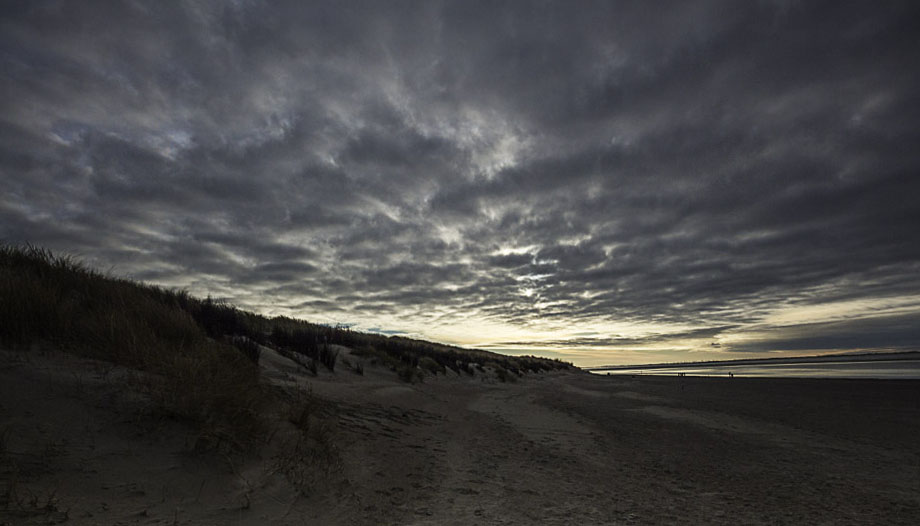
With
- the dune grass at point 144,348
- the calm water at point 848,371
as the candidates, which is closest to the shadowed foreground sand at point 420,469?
the dune grass at point 144,348

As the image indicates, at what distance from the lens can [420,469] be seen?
15.1ft

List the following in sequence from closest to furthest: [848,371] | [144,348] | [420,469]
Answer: [144,348] < [420,469] < [848,371]

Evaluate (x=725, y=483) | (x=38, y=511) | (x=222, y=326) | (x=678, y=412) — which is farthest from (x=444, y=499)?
(x=678, y=412)

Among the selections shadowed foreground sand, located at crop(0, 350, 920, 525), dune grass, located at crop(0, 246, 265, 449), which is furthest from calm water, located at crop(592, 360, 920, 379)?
dune grass, located at crop(0, 246, 265, 449)

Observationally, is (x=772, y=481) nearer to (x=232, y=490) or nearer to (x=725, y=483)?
(x=725, y=483)

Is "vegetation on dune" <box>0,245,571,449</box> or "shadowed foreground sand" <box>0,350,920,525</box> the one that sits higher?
"vegetation on dune" <box>0,245,571,449</box>

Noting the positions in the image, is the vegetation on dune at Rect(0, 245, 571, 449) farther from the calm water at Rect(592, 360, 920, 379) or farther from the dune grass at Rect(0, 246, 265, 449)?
the calm water at Rect(592, 360, 920, 379)

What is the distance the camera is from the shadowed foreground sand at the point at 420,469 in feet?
8.68

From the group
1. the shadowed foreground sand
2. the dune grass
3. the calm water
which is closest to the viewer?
the shadowed foreground sand

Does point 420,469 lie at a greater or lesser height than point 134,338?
lesser

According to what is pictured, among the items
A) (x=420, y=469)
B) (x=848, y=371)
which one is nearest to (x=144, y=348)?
(x=420, y=469)

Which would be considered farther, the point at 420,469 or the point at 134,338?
the point at 420,469

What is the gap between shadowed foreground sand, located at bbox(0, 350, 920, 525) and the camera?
2646mm

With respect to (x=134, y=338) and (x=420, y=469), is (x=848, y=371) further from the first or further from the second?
(x=134, y=338)
